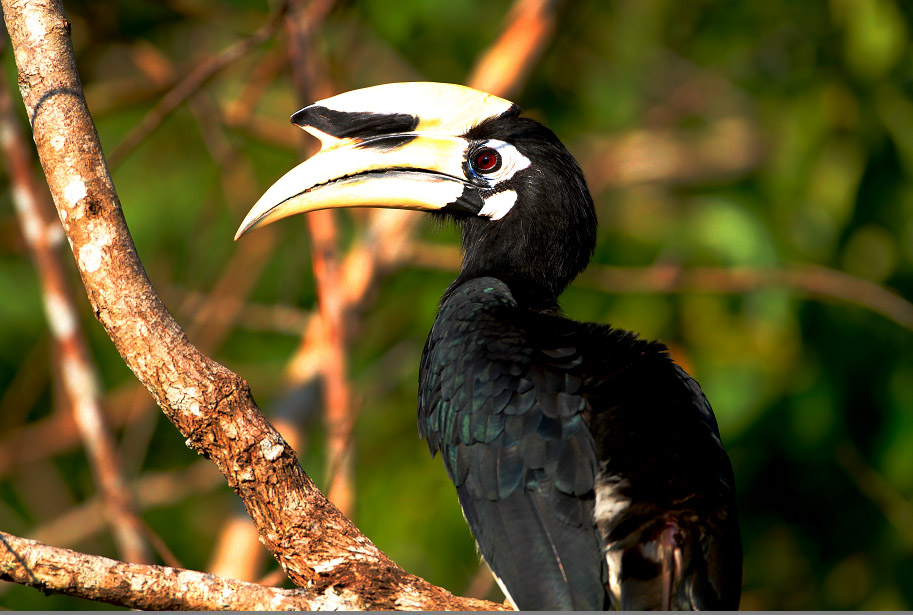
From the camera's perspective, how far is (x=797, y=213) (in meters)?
5.98

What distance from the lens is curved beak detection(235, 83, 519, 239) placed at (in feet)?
9.85

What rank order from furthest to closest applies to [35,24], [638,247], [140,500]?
[638,247]
[140,500]
[35,24]

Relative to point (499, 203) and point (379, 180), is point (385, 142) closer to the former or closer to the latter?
point (379, 180)

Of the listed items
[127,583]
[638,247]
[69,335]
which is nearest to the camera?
[127,583]

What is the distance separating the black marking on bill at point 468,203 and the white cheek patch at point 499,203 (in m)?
0.02

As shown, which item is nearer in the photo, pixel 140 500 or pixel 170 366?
pixel 170 366

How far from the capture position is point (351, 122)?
122 inches

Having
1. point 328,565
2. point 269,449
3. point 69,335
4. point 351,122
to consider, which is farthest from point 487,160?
point 69,335

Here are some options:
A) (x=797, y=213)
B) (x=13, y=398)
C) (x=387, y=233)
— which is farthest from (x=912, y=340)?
(x=13, y=398)

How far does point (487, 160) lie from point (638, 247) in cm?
346

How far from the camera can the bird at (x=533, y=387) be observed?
229 cm

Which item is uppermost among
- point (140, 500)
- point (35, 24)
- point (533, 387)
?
point (35, 24)

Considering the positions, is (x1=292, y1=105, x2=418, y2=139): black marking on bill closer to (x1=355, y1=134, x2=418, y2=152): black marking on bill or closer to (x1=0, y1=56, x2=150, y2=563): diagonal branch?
(x1=355, y1=134, x2=418, y2=152): black marking on bill

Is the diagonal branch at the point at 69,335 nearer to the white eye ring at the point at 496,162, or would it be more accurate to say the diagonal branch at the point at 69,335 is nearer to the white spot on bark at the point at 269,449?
the white eye ring at the point at 496,162
